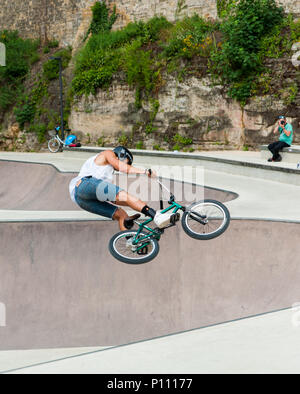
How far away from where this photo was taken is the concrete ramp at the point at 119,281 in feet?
19.7

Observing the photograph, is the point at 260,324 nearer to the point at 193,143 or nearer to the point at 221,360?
the point at 221,360

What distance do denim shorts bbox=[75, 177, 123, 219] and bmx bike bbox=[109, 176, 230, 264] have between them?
1.43 ft

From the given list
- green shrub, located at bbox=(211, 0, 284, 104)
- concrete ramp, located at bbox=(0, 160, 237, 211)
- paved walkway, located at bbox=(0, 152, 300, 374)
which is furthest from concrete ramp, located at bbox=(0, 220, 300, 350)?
green shrub, located at bbox=(211, 0, 284, 104)

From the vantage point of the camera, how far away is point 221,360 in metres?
3.68

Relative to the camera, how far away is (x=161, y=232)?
557cm

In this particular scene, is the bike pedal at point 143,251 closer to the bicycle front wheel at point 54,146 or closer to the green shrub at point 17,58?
the bicycle front wheel at point 54,146

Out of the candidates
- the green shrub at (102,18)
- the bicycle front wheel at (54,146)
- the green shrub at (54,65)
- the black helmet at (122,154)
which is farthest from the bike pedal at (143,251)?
the green shrub at (54,65)

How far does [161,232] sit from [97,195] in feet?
2.86

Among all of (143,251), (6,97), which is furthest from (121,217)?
(6,97)

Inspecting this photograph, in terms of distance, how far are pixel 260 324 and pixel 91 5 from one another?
76.8 feet

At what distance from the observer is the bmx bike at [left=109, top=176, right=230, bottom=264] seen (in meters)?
5.55

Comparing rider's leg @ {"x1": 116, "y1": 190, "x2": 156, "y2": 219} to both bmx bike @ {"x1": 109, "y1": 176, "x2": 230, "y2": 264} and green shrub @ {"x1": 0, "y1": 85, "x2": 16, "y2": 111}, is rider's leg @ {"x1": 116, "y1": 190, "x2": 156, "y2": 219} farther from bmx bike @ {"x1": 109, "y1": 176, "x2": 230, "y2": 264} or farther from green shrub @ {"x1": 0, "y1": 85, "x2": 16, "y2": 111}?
green shrub @ {"x1": 0, "y1": 85, "x2": 16, "y2": 111}

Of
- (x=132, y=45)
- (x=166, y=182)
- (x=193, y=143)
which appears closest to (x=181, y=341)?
(x=166, y=182)

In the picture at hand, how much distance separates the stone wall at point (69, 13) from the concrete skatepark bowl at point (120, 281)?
46.9 feet
